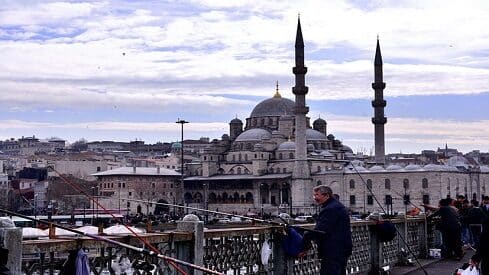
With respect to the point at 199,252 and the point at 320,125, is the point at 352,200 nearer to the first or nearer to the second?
the point at 320,125

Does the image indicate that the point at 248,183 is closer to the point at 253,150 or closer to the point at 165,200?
the point at 253,150

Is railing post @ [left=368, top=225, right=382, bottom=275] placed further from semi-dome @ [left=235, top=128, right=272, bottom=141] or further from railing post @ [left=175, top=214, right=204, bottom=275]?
semi-dome @ [left=235, top=128, right=272, bottom=141]

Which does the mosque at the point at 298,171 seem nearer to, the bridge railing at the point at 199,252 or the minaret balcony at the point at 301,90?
the minaret balcony at the point at 301,90

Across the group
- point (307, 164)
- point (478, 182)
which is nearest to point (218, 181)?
point (307, 164)

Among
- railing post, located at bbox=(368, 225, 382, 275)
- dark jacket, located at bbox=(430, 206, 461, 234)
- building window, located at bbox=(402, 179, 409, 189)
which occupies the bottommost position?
railing post, located at bbox=(368, 225, 382, 275)

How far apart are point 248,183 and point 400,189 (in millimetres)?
12921

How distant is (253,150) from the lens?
2542 inches

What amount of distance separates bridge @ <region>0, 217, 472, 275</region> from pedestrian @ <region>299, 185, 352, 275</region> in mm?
618

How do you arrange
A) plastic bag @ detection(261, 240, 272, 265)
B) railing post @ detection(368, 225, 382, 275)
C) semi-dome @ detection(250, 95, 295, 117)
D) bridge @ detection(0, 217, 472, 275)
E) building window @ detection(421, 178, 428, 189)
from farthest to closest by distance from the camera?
semi-dome @ detection(250, 95, 295, 117) → building window @ detection(421, 178, 428, 189) → railing post @ detection(368, 225, 382, 275) → plastic bag @ detection(261, 240, 272, 265) → bridge @ detection(0, 217, 472, 275)

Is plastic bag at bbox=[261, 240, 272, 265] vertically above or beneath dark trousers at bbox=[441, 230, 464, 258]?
above

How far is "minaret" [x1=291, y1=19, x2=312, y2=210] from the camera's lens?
5153cm

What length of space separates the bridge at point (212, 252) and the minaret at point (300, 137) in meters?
41.9

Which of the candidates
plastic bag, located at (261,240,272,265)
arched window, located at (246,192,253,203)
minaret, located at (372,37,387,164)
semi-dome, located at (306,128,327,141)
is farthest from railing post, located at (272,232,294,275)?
semi-dome, located at (306,128,327,141)

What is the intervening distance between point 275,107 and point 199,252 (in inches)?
2586
